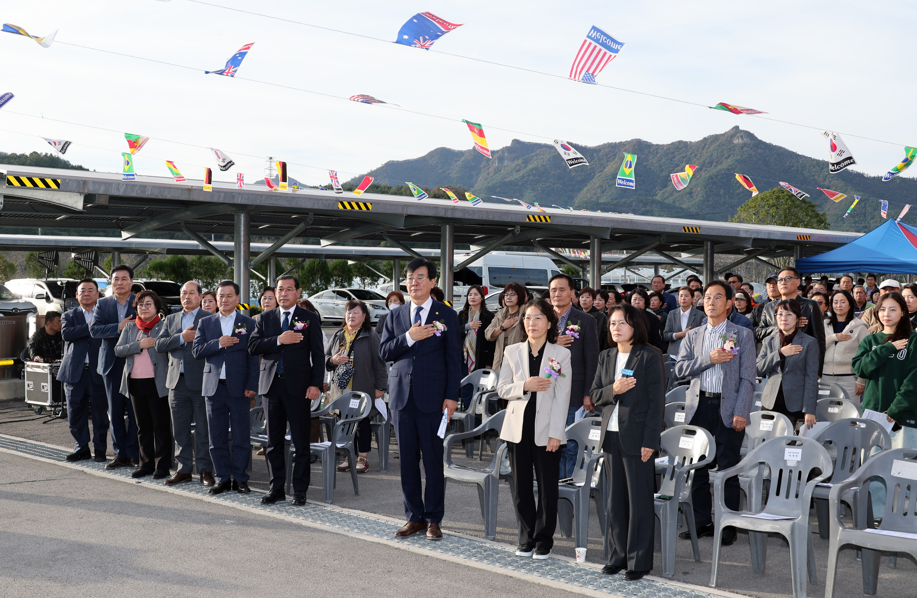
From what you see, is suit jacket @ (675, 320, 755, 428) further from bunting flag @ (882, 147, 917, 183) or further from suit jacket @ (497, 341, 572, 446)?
bunting flag @ (882, 147, 917, 183)

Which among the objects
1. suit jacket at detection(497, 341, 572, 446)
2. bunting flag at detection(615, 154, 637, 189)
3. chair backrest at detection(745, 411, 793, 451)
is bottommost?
chair backrest at detection(745, 411, 793, 451)

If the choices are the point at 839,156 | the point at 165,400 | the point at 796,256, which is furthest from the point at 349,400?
the point at 796,256

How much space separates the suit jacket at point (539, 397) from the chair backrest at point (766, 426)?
1.70 metres

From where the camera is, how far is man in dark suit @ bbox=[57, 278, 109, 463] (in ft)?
26.1

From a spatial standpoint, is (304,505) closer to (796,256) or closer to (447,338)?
(447,338)

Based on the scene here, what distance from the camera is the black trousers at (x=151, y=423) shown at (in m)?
7.19

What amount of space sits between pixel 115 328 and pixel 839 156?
13386 millimetres

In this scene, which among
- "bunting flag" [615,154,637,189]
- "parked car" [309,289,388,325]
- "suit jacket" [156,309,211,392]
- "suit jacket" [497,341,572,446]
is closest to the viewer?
"suit jacket" [497,341,572,446]

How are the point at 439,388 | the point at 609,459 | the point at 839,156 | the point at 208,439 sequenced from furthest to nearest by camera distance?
the point at 839,156
the point at 208,439
the point at 439,388
the point at 609,459

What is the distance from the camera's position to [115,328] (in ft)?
24.8

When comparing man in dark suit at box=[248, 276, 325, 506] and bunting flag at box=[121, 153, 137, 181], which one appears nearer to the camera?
man in dark suit at box=[248, 276, 325, 506]

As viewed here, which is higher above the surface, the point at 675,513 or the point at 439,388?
the point at 439,388

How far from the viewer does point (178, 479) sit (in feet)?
22.8

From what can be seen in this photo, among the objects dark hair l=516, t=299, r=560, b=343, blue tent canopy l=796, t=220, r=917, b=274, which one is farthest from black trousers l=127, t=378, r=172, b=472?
blue tent canopy l=796, t=220, r=917, b=274
